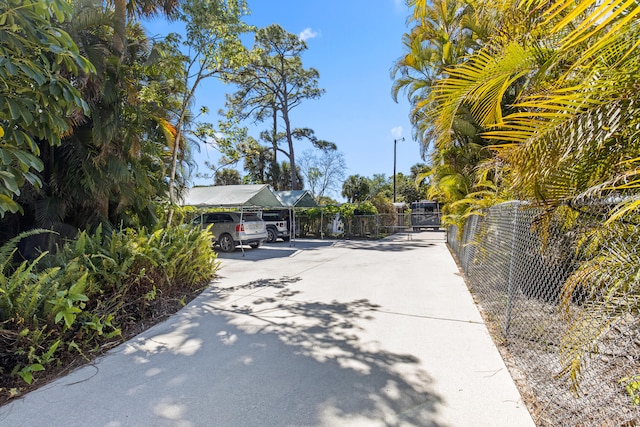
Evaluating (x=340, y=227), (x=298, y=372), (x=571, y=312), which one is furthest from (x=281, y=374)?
(x=340, y=227)

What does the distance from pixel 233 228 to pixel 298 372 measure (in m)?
11.0

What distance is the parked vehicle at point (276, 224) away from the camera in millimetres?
18047

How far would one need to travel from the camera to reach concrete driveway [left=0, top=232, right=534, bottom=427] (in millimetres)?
2557

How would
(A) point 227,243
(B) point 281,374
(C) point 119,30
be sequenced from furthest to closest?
(A) point 227,243
(C) point 119,30
(B) point 281,374

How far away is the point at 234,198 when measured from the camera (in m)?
13.6

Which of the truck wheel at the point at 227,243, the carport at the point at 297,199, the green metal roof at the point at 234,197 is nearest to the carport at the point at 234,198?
the green metal roof at the point at 234,197

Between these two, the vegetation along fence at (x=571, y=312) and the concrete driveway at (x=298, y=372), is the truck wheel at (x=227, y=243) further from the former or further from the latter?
the vegetation along fence at (x=571, y=312)

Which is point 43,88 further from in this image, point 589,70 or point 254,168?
point 254,168

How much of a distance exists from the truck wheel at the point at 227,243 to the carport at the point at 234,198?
125cm

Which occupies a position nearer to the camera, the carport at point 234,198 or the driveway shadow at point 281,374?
the driveway shadow at point 281,374

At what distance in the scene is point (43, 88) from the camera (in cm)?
250

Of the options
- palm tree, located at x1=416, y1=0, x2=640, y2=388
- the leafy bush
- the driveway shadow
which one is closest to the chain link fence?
the leafy bush

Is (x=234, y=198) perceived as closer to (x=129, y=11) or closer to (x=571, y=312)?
(x=129, y=11)

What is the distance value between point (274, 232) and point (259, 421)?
1572 centimetres
